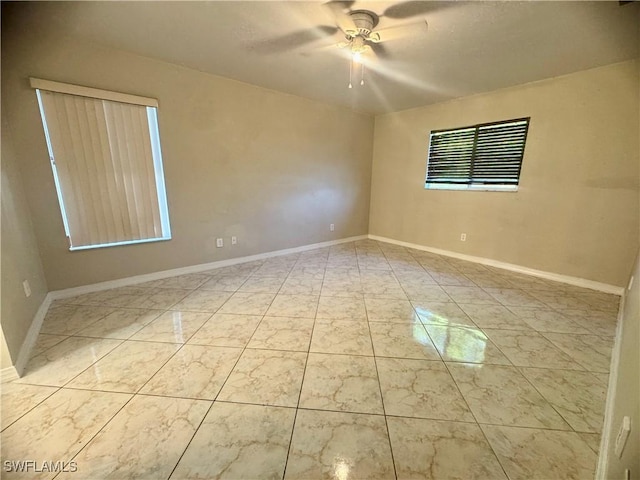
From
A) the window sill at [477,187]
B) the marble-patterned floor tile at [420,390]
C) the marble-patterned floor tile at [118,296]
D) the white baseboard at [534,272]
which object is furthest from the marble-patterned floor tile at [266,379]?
the window sill at [477,187]

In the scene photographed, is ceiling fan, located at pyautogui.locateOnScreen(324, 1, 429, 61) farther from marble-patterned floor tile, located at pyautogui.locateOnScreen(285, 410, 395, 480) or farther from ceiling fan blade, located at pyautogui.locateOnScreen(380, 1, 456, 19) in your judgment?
marble-patterned floor tile, located at pyautogui.locateOnScreen(285, 410, 395, 480)

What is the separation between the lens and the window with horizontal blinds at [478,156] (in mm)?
3289

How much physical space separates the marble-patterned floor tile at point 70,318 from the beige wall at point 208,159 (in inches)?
14.8

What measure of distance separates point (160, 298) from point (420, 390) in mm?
2479

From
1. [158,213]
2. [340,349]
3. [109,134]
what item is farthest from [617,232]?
[109,134]

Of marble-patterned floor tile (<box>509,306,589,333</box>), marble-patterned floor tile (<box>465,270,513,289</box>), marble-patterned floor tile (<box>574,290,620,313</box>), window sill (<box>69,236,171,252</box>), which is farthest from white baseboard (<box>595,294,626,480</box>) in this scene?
window sill (<box>69,236,171,252</box>)

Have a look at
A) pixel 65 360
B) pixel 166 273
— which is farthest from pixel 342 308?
pixel 166 273

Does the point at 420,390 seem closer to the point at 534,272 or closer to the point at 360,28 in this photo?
the point at 360,28

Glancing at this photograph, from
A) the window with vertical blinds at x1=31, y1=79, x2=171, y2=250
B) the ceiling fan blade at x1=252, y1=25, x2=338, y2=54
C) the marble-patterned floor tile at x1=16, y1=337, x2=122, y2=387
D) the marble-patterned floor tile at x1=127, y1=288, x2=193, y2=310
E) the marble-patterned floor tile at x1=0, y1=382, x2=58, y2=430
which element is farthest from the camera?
the marble-patterned floor tile at x1=127, y1=288, x2=193, y2=310

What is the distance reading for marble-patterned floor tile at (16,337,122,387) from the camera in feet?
4.95

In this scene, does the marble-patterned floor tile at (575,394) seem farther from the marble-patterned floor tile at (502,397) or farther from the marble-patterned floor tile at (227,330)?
the marble-patterned floor tile at (227,330)

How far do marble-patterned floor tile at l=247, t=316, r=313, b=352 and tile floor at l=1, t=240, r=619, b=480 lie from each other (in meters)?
0.01

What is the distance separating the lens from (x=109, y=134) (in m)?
2.51

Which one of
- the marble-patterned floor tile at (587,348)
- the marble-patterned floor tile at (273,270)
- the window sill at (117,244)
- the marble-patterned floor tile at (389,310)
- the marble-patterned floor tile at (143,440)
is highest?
the window sill at (117,244)
